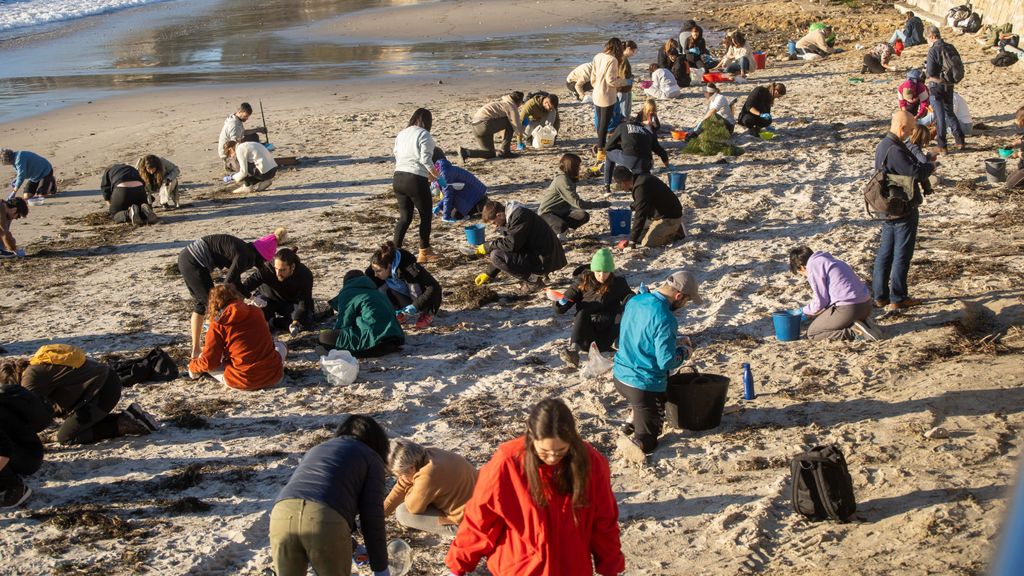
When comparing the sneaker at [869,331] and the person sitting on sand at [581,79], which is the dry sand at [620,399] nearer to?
the sneaker at [869,331]

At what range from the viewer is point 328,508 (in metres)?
4.81

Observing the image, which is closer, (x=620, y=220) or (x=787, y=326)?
(x=787, y=326)

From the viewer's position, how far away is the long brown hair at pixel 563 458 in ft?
13.6

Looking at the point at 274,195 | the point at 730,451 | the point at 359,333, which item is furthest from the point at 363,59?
the point at 730,451

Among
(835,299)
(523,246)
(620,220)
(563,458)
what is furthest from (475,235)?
(563,458)

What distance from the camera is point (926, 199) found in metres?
12.4

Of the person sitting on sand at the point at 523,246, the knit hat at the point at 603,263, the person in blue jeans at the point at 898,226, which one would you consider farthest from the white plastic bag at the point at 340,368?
the person in blue jeans at the point at 898,226

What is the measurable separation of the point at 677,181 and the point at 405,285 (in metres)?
5.24

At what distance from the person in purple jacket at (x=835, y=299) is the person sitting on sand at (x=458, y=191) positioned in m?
5.41

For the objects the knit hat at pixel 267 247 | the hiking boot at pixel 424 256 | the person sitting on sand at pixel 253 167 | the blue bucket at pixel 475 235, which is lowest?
the hiking boot at pixel 424 256

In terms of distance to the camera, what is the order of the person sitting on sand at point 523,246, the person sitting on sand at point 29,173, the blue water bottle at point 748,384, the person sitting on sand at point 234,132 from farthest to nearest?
the person sitting on sand at point 234,132, the person sitting on sand at point 29,173, the person sitting on sand at point 523,246, the blue water bottle at point 748,384

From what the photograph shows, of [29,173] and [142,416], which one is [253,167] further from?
[142,416]

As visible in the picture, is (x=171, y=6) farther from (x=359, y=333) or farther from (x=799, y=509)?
(x=799, y=509)

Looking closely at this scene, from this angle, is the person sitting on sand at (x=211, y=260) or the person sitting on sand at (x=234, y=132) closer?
the person sitting on sand at (x=211, y=260)
